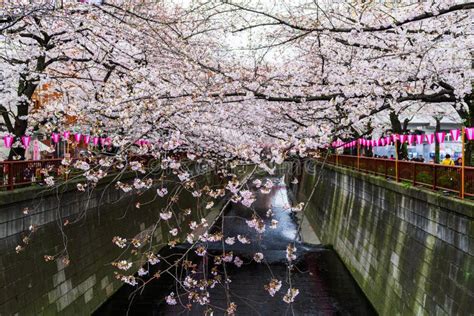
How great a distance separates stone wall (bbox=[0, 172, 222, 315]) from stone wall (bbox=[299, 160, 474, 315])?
6739 millimetres

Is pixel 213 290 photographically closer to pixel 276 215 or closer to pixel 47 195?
pixel 47 195

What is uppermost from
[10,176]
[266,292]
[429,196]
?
[10,176]

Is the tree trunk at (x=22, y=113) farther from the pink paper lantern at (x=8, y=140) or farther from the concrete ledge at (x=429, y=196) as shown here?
the concrete ledge at (x=429, y=196)

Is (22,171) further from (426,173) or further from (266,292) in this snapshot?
(426,173)

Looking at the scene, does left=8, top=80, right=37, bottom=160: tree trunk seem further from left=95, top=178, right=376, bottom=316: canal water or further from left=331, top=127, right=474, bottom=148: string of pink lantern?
left=331, top=127, right=474, bottom=148: string of pink lantern

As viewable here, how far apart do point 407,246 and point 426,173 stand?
83.3 inches

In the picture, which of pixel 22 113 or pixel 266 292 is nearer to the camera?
pixel 22 113

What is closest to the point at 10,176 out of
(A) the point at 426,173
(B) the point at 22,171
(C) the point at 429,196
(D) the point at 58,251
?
(B) the point at 22,171

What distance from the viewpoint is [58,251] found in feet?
45.2

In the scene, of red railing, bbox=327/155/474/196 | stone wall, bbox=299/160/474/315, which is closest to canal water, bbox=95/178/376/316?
stone wall, bbox=299/160/474/315

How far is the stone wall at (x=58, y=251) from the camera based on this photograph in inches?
436

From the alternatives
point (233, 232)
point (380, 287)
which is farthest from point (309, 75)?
point (233, 232)

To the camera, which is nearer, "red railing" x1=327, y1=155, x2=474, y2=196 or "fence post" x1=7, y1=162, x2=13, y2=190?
"red railing" x1=327, y1=155, x2=474, y2=196

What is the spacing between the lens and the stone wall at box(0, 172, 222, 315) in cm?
1108
